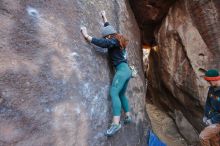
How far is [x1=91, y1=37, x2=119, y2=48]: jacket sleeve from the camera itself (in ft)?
14.5

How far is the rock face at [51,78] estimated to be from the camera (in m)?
3.21

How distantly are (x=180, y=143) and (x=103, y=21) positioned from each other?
5.22 m

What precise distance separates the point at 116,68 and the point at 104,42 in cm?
62

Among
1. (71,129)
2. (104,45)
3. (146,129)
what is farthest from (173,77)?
(71,129)

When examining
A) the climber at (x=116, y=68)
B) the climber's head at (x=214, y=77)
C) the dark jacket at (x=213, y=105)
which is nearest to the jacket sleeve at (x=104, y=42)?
the climber at (x=116, y=68)

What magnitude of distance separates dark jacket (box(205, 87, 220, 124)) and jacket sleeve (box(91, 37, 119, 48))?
6.67ft

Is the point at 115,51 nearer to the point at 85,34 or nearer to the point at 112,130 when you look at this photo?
the point at 85,34

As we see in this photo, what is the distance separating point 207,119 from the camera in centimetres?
502

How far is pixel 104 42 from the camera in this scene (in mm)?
4449

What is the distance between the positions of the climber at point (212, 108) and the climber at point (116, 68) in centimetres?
156

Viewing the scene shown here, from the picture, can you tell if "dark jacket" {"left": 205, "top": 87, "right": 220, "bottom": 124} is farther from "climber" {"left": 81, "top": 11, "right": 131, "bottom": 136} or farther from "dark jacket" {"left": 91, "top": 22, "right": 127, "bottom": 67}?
"dark jacket" {"left": 91, "top": 22, "right": 127, "bottom": 67}

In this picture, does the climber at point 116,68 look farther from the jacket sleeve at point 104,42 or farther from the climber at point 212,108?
the climber at point 212,108

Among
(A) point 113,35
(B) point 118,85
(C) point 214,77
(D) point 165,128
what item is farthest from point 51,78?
(D) point 165,128

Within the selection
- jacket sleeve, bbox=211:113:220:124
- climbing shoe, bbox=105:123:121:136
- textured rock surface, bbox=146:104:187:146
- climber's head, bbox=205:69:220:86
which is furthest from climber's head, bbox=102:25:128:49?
textured rock surface, bbox=146:104:187:146
